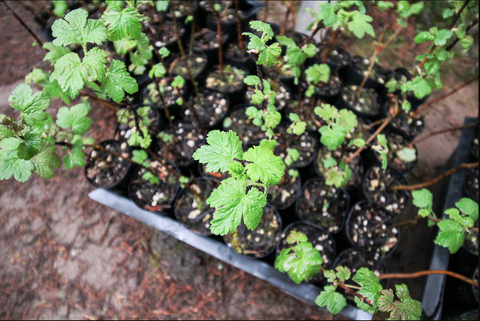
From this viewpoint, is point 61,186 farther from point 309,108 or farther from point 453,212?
point 453,212

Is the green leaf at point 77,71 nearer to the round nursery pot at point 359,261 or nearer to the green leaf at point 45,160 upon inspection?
the green leaf at point 45,160

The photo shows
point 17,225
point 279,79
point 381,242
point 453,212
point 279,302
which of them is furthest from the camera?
point 279,79

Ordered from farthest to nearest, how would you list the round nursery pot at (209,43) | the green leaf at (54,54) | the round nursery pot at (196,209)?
the round nursery pot at (209,43), the round nursery pot at (196,209), the green leaf at (54,54)

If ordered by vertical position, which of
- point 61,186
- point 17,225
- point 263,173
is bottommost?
point 61,186

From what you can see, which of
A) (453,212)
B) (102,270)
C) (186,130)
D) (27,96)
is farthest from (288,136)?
(102,270)

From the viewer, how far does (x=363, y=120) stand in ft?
7.44

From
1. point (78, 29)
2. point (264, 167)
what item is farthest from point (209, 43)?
point (264, 167)

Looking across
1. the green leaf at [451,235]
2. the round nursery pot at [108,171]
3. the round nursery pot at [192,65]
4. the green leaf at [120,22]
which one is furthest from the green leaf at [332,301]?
the round nursery pot at [192,65]

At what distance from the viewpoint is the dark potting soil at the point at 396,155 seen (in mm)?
2046

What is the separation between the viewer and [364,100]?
238cm

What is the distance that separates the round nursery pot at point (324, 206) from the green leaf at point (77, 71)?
1.46 metres

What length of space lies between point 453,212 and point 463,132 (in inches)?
57.2

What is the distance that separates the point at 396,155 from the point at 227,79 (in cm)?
151

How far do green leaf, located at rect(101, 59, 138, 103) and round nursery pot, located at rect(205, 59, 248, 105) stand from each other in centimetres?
132
